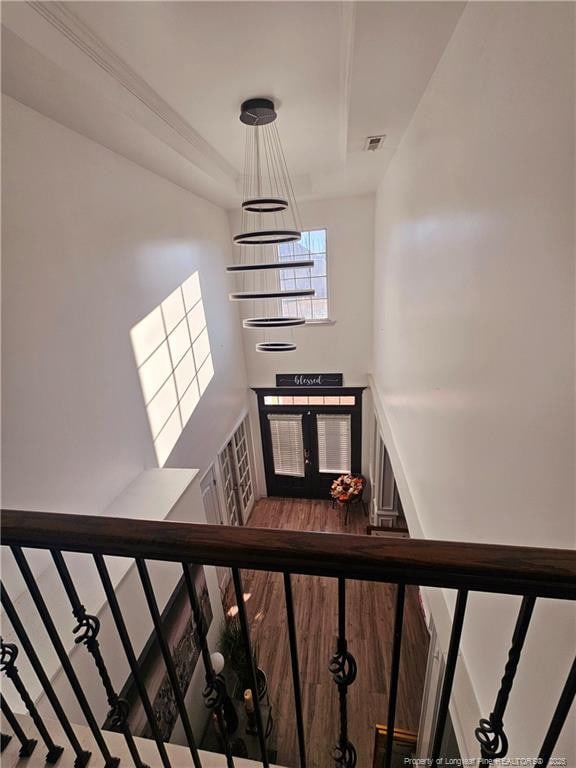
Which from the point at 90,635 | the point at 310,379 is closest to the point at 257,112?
the point at 90,635

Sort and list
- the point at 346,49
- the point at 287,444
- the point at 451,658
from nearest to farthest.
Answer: the point at 451,658 < the point at 346,49 < the point at 287,444

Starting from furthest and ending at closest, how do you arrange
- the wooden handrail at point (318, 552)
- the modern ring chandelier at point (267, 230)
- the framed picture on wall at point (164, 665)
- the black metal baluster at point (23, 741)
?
1. the modern ring chandelier at point (267, 230)
2. the framed picture on wall at point (164, 665)
3. the black metal baluster at point (23, 741)
4. the wooden handrail at point (318, 552)

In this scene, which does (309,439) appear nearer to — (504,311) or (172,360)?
(172,360)

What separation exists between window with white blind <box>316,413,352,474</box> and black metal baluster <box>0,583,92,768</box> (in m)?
5.54

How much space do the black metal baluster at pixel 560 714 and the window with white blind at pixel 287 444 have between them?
18.8 feet

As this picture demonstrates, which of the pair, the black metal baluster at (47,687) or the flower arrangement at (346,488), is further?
the flower arrangement at (346,488)

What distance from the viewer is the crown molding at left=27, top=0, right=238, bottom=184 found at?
5.32 feet

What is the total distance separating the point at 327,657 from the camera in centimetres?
399

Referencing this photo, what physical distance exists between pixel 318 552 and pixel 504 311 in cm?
120

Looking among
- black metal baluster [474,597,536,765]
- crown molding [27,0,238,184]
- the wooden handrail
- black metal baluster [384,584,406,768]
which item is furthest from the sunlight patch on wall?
black metal baluster [474,597,536,765]

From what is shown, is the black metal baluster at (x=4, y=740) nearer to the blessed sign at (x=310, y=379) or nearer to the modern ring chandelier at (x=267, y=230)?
the modern ring chandelier at (x=267, y=230)

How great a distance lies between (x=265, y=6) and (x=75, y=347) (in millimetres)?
2189

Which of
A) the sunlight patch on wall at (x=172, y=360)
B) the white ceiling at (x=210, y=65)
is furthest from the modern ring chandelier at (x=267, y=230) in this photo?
the sunlight patch on wall at (x=172, y=360)

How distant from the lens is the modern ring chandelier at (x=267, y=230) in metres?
2.84
